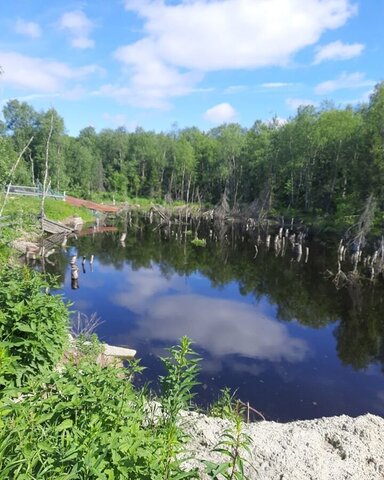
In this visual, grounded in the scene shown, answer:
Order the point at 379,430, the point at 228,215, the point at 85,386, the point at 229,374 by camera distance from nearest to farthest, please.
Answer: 1. the point at 85,386
2. the point at 379,430
3. the point at 229,374
4. the point at 228,215

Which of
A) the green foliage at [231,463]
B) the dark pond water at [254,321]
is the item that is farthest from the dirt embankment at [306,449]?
the dark pond water at [254,321]

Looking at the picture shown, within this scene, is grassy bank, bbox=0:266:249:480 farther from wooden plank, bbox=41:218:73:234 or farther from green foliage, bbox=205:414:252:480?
wooden plank, bbox=41:218:73:234

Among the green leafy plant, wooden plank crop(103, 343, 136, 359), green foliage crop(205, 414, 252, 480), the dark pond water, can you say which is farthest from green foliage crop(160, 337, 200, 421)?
wooden plank crop(103, 343, 136, 359)

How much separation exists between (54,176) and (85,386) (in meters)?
67.6

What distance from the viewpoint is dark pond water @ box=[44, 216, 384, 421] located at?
15875 millimetres

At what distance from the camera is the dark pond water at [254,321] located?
15.9 meters

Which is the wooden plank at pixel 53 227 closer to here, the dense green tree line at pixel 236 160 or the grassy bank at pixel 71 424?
the dense green tree line at pixel 236 160

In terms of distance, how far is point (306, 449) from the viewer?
7742 mm

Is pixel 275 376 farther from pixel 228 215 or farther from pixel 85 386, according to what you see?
pixel 228 215

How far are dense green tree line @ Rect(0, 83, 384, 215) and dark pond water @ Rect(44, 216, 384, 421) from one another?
12.2 meters

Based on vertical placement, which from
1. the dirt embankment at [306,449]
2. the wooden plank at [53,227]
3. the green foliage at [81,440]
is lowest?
the wooden plank at [53,227]

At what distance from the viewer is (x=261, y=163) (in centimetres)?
7738

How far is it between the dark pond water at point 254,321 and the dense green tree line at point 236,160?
12.2 metres

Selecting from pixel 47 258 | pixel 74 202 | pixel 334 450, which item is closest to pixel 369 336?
pixel 334 450
